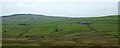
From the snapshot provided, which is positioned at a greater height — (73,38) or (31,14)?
(31,14)

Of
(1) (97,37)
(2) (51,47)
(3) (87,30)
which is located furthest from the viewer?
(3) (87,30)

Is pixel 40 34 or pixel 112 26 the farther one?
pixel 112 26

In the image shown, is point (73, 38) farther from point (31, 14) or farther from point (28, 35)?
point (31, 14)

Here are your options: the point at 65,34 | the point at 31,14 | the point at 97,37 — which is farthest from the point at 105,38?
the point at 31,14

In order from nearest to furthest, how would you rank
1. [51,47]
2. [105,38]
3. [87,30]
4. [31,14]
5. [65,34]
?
[51,47] → [105,38] → [65,34] → [87,30] → [31,14]

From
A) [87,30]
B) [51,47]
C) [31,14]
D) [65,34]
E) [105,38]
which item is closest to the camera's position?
[51,47]

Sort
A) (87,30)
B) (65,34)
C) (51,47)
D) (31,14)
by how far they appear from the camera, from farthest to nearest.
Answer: (31,14)
(87,30)
(65,34)
(51,47)

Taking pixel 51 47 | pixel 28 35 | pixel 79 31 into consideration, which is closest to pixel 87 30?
pixel 79 31

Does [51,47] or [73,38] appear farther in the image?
[73,38]

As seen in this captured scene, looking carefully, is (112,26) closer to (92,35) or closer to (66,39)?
(92,35)
